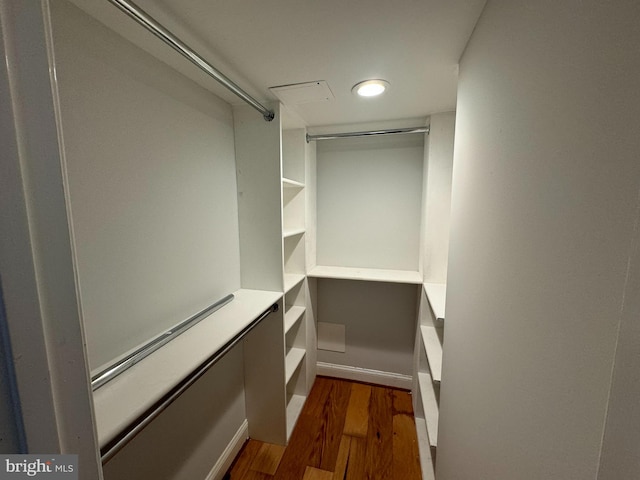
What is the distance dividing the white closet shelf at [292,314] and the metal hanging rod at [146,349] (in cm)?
60

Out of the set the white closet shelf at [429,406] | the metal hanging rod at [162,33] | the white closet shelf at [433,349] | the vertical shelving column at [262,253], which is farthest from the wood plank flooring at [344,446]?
the metal hanging rod at [162,33]

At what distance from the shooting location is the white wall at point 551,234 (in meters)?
0.30

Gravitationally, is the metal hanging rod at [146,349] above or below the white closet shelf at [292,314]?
above

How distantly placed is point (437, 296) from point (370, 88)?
1.28m

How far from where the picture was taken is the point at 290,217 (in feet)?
6.59

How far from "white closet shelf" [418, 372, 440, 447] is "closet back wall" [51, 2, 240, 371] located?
143 centimetres

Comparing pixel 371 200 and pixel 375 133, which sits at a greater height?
pixel 375 133

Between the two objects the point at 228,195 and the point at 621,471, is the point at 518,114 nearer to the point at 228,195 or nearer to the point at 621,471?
the point at 621,471

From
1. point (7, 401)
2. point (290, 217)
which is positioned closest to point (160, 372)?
point (7, 401)

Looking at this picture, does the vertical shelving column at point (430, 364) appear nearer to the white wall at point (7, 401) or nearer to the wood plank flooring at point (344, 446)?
the wood plank flooring at point (344, 446)

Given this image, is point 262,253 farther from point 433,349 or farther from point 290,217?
point 433,349

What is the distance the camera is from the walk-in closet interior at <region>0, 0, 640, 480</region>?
314 mm

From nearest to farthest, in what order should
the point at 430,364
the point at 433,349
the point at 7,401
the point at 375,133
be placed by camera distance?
1. the point at 7,401
2. the point at 430,364
3. the point at 433,349
4. the point at 375,133

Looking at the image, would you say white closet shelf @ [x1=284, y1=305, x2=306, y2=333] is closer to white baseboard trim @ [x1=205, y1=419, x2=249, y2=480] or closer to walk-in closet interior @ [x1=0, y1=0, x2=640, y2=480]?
walk-in closet interior @ [x1=0, y1=0, x2=640, y2=480]
